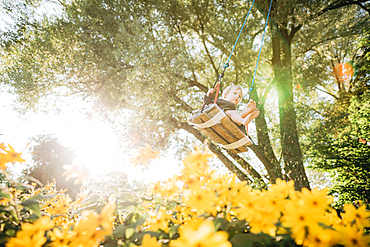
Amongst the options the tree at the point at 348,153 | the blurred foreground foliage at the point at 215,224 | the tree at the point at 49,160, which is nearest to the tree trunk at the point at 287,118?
the tree at the point at 348,153

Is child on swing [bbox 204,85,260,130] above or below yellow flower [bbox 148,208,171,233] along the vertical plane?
above

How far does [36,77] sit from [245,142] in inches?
282

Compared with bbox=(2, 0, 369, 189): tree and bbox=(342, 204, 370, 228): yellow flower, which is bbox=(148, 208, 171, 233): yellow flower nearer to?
bbox=(342, 204, 370, 228): yellow flower

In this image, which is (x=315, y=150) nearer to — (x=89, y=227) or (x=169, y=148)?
(x=169, y=148)

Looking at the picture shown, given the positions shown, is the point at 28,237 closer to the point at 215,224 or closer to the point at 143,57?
the point at 215,224

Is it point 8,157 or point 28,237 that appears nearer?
point 28,237

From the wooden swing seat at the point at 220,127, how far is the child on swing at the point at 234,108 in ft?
0.50

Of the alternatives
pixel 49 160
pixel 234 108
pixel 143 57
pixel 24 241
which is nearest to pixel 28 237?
pixel 24 241

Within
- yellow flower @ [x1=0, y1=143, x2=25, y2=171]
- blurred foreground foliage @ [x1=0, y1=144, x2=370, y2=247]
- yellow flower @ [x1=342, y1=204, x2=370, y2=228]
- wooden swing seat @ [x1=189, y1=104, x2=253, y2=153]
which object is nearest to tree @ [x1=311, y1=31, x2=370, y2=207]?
wooden swing seat @ [x1=189, y1=104, x2=253, y2=153]

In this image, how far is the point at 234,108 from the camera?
11.7ft

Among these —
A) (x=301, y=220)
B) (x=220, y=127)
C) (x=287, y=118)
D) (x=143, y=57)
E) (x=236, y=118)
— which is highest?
(x=143, y=57)

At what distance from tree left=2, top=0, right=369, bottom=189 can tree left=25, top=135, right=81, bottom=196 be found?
34.8 feet

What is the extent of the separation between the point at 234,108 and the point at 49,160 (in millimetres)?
18836

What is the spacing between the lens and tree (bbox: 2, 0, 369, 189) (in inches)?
238
